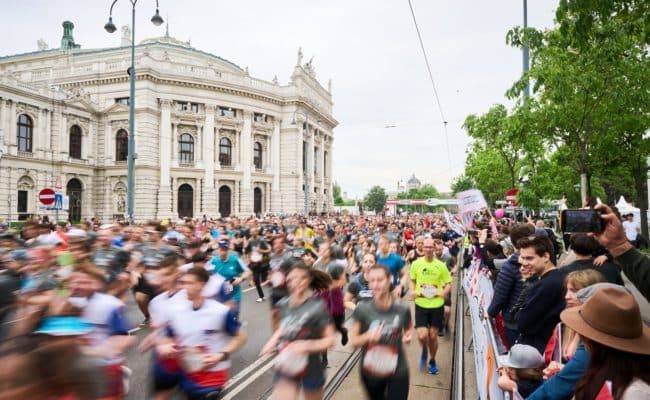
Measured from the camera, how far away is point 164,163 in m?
39.9

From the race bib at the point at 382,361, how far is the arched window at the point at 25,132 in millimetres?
38415

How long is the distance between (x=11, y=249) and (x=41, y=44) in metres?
70.4

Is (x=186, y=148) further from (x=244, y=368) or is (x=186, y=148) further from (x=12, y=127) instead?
(x=244, y=368)

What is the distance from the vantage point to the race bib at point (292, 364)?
366 cm

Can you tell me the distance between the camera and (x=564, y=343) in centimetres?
331

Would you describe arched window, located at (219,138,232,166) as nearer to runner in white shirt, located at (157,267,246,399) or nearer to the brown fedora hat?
runner in white shirt, located at (157,267,246,399)

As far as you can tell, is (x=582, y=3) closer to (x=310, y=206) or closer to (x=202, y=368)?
(x=202, y=368)

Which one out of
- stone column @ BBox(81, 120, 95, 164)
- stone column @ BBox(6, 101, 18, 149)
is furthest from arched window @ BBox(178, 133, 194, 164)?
stone column @ BBox(6, 101, 18, 149)

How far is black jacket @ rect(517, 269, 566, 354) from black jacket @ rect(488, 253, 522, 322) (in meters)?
0.63

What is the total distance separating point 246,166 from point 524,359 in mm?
43476

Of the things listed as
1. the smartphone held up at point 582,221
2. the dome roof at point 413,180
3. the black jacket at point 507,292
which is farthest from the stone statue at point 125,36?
the dome roof at point 413,180

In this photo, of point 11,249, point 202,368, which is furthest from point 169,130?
point 202,368

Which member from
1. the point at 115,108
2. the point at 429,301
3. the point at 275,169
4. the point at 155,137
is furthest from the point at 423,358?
the point at 275,169

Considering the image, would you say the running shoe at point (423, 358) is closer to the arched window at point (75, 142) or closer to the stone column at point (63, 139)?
the stone column at point (63, 139)
